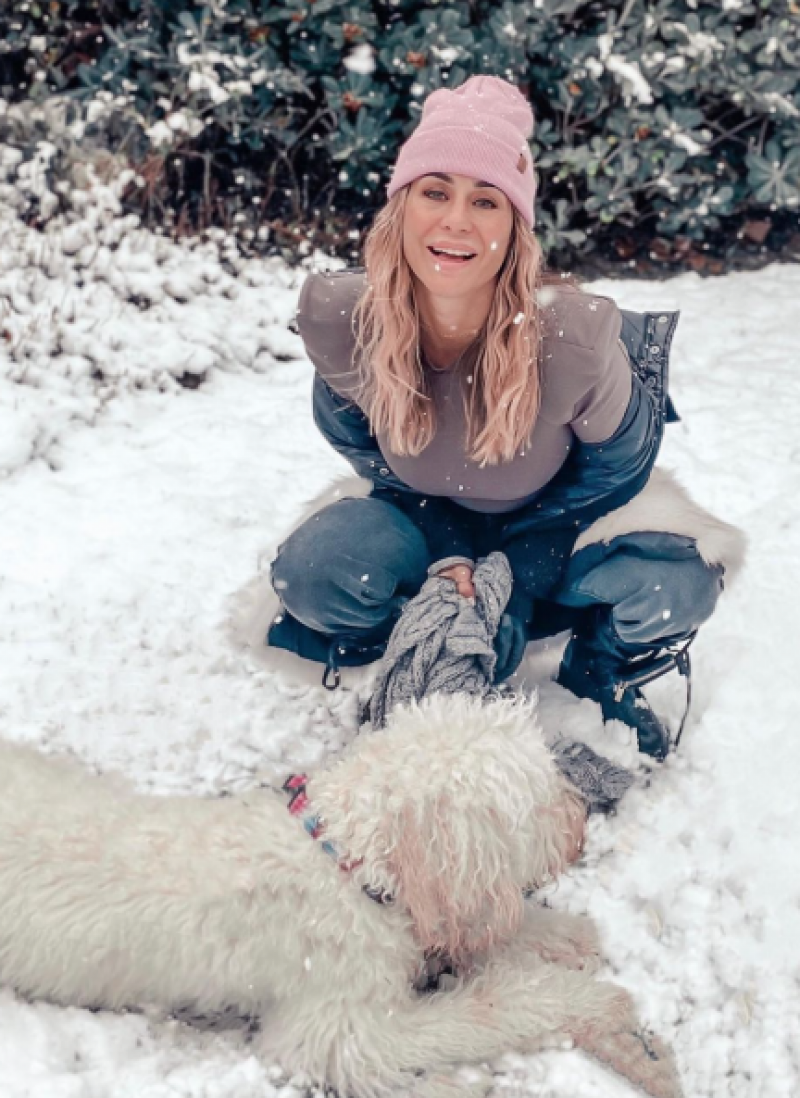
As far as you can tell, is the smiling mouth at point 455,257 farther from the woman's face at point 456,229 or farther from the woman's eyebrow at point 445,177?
the woman's eyebrow at point 445,177

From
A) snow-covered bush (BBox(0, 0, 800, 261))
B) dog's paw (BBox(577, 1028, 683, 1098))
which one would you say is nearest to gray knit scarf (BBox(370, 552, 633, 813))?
dog's paw (BBox(577, 1028, 683, 1098))

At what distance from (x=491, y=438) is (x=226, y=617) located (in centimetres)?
106

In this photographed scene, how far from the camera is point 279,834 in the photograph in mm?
1910

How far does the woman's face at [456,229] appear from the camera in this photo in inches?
76.4

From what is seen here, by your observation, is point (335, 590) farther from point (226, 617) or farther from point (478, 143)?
point (478, 143)

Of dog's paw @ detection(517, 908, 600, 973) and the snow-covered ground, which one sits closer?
the snow-covered ground

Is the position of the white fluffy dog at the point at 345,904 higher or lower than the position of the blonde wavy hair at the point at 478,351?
lower

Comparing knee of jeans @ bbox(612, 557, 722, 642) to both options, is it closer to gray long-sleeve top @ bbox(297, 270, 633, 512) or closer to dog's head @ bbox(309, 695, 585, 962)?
gray long-sleeve top @ bbox(297, 270, 633, 512)

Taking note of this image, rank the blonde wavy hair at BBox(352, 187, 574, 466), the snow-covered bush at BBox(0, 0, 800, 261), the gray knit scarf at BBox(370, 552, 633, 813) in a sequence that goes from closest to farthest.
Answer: the blonde wavy hair at BBox(352, 187, 574, 466), the gray knit scarf at BBox(370, 552, 633, 813), the snow-covered bush at BBox(0, 0, 800, 261)

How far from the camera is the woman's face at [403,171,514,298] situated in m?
1.94

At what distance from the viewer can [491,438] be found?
6.97 ft

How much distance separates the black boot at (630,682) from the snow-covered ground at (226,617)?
2.9 inches

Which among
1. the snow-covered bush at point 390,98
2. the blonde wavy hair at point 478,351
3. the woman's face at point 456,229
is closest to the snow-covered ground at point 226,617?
the snow-covered bush at point 390,98

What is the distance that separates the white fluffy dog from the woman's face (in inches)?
29.9
